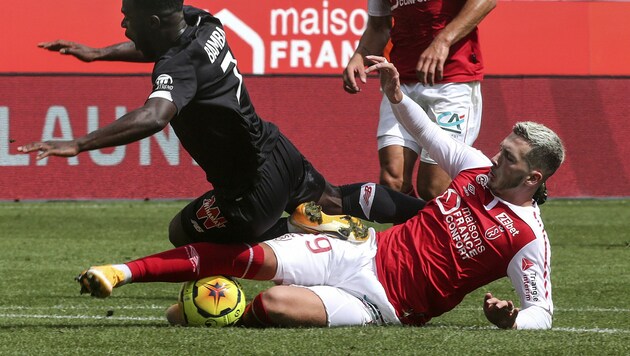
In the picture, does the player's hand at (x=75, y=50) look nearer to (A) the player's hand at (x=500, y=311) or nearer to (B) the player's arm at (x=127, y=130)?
(B) the player's arm at (x=127, y=130)

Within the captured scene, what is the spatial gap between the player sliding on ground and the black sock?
725 millimetres

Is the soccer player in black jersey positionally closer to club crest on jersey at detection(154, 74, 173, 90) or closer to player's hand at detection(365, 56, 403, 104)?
club crest on jersey at detection(154, 74, 173, 90)

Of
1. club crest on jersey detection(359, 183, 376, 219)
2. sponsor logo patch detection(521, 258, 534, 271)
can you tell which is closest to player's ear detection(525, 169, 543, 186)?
sponsor logo patch detection(521, 258, 534, 271)

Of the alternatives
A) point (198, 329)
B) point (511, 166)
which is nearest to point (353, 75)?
point (511, 166)

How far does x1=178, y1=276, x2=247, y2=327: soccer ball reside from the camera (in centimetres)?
577

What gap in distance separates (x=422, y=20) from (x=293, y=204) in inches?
67.4

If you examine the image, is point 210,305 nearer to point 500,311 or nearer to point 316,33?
point 500,311

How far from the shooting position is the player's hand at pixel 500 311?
211 inches

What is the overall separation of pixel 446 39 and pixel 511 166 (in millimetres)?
1592

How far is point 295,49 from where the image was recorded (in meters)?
20.9

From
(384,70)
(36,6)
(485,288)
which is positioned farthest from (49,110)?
(384,70)

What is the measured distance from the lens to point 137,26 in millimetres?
5816

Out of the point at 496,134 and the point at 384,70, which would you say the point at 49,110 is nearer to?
the point at 496,134

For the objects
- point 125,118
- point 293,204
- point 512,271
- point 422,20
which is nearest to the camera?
point 125,118
